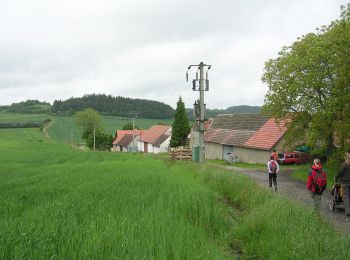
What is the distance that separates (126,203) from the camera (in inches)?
340

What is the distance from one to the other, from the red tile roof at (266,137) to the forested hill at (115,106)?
105534 millimetres

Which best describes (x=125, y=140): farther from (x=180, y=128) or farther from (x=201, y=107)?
(x=201, y=107)

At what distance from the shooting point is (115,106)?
163250mm

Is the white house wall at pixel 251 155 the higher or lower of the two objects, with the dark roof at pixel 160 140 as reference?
lower

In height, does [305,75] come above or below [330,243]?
above

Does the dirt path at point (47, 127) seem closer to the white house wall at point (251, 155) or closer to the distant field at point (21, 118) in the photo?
the distant field at point (21, 118)

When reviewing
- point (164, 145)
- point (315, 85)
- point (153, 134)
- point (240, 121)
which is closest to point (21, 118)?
point (153, 134)

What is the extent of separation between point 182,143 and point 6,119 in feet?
281

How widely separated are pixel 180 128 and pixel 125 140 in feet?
108

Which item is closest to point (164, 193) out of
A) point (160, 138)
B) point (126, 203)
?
point (126, 203)

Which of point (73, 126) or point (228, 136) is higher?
point (73, 126)

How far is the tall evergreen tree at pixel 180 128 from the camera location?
243 feet

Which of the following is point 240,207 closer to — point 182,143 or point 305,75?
point 305,75

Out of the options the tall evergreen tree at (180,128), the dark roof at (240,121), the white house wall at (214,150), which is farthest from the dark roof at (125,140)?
the white house wall at (214,150)
